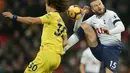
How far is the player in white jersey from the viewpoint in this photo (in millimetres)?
10039

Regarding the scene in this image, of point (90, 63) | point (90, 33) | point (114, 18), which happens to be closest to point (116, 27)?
point (114, 18)

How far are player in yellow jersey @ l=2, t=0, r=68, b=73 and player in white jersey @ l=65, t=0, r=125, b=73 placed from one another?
115 cm

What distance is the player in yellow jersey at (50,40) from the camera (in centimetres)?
877

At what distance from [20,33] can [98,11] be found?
Answer: 752cm

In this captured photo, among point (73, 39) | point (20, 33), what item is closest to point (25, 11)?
point (20, 33)

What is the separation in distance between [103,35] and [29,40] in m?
6.92

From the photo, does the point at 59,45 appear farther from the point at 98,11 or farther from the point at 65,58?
the point at 65,58

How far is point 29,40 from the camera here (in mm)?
16938

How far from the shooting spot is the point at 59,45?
888cm

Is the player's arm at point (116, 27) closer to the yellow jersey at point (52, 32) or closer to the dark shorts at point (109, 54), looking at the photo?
the dark shorts at point (109, 54)

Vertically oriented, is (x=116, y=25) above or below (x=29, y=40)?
above

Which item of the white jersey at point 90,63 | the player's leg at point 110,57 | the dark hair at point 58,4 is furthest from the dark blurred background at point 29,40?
the dark hair at point 58,4

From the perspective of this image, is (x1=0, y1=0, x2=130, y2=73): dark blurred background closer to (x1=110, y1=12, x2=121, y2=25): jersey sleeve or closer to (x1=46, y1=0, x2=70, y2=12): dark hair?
(x1=110, y1=12, x2=121, y2=25): jersey sleeve

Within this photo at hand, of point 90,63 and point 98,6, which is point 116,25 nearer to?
point 98,6
